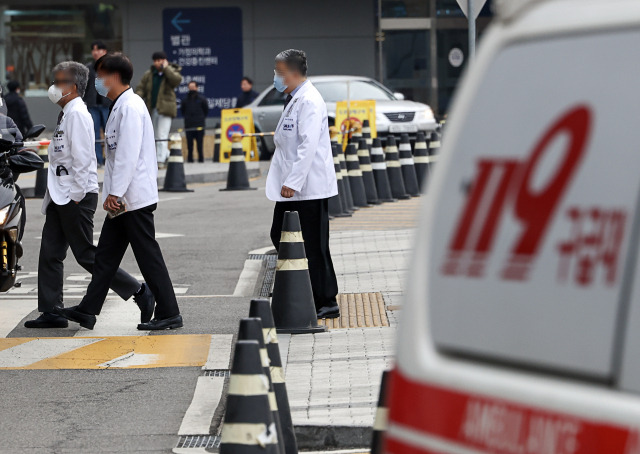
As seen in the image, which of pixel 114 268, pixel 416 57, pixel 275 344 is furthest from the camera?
pixel 416 57

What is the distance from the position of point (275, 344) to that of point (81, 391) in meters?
2.03

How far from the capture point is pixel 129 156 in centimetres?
838

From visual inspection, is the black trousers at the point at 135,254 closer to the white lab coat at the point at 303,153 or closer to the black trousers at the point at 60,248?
the black trousers at the point at 60,248

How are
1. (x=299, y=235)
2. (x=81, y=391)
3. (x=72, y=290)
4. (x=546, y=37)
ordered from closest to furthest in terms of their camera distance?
(x=546, y=37) < (x=81, y=391) < (x=299, y=235) < (x=72, y=290)

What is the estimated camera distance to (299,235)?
7941mm

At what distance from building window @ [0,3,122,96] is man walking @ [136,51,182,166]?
12.0m

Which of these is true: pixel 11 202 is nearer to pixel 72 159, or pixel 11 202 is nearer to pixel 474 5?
pixel 72 159

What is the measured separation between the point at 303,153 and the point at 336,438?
10.0ft

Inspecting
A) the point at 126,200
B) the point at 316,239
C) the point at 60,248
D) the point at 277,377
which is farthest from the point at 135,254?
the point at 277,377

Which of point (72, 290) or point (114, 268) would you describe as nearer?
point (114, 268)

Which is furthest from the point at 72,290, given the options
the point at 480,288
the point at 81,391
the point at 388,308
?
the point at 480,288

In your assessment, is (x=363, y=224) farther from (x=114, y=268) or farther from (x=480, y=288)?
(x=480, y=288)

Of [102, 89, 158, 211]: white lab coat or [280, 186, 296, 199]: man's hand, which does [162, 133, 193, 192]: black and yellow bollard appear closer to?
[102, 89, 158, 211]: white lab coat

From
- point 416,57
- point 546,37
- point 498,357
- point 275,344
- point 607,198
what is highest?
point 416,57
